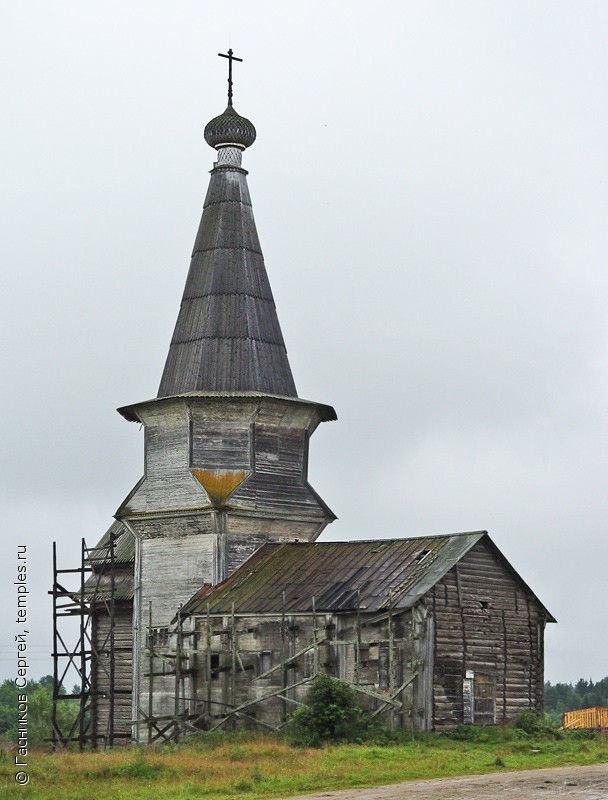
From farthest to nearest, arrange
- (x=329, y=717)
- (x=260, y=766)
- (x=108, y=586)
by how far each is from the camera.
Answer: (x=108, y=586) < (x=329, y=717) < (x=260, y=766)

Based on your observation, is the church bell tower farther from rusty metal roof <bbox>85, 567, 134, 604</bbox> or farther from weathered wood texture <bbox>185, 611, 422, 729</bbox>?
weathered wood texture <bbox>185, 611, 422, 729</bbox>

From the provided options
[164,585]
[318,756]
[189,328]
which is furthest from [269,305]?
[318,756]

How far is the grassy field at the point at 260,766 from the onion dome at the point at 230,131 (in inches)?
854

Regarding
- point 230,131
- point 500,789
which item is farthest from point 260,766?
point 230,131

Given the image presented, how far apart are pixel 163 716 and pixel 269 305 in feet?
46.3

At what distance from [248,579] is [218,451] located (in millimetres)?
4424

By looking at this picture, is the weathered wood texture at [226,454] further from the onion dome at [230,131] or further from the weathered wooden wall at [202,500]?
the onion dome at [230,131]

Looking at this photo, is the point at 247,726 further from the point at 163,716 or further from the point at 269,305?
the point at 269,305

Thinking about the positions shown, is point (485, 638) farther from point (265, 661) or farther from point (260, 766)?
point (260, 766)

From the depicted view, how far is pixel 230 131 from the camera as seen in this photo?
50688 millimetres

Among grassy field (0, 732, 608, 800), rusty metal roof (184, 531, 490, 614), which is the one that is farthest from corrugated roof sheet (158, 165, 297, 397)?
grassy field (0, 732, 608, 800)

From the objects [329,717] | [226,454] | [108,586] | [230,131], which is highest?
[230,131]

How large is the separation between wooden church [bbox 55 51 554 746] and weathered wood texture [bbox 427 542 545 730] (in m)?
0.05

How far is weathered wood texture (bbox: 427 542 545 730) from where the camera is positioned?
3994cm
